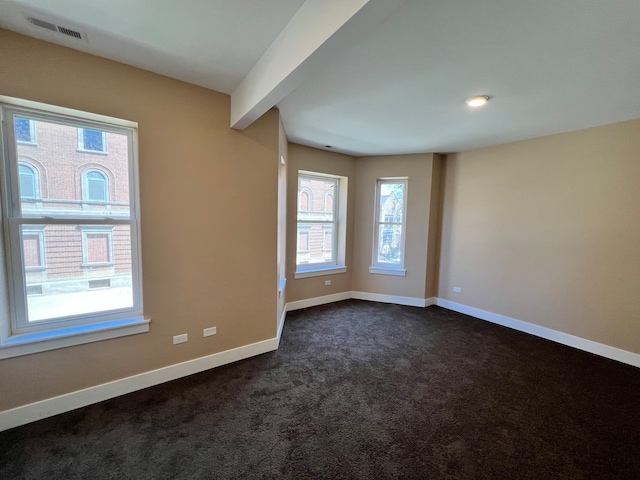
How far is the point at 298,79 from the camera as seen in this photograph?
163cm

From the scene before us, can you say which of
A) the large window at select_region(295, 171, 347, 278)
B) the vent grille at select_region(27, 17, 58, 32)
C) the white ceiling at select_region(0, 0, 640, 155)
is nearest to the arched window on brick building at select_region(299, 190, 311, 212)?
the large window at select_region(295, 171, 347, 278)

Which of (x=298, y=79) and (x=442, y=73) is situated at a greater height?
(x=442, y=73)

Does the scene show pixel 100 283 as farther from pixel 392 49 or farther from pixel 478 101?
pixel 478 101

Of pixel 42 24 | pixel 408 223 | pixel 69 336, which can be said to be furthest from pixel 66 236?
pixel 408 223

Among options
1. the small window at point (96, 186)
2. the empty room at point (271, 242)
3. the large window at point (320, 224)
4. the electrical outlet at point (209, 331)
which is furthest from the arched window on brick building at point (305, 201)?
the small window at point (96, 186)

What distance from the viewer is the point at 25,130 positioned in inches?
71.6

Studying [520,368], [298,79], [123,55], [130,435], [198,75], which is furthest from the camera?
[520,368]

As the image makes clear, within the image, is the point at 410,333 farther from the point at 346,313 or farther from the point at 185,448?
the point at 185,448

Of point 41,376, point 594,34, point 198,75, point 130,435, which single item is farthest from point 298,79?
point 41,376

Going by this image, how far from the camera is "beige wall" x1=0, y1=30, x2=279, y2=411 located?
1.81 m

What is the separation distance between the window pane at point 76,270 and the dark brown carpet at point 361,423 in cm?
79

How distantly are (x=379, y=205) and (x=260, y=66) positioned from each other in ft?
10.8

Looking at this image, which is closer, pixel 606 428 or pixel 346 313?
pixel 606 428

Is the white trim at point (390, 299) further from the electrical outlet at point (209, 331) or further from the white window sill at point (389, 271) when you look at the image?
the electrical outlet at point (209, 331)
